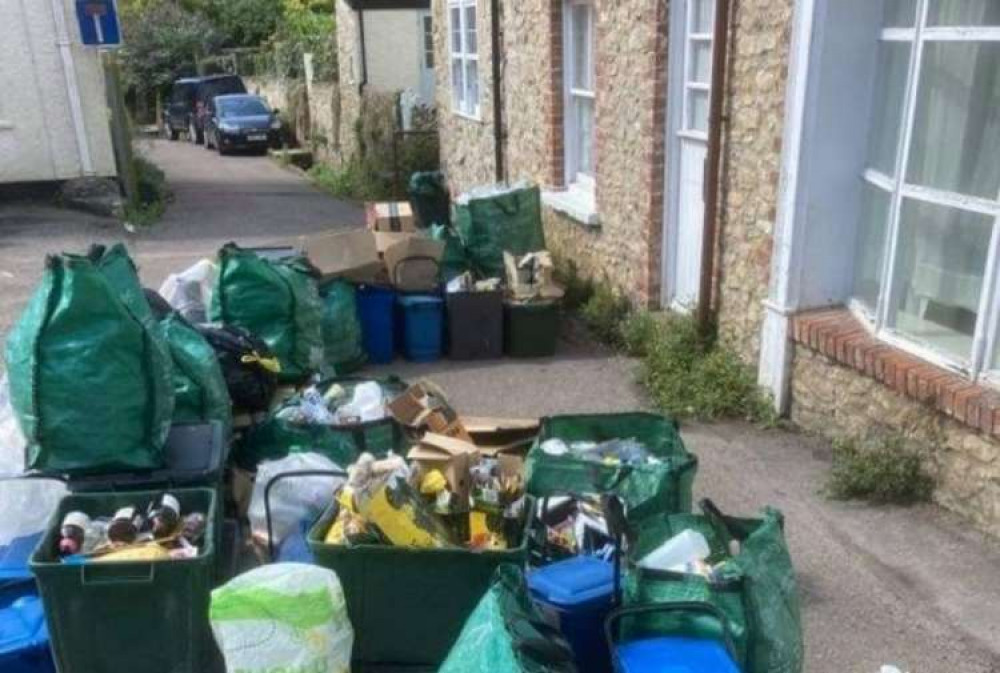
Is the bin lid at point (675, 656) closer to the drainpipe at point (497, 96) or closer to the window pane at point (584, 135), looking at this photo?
the window pane at point (584, 135)

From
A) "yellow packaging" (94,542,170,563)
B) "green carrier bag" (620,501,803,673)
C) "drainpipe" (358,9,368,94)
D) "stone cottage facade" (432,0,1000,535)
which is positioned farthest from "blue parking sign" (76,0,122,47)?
"green carrier bag" (620,501,803,673)

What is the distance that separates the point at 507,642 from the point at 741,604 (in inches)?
32.0

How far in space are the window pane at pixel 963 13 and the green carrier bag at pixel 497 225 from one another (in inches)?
142

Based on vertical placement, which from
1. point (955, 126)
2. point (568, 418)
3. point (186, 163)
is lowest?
point (186, 163)

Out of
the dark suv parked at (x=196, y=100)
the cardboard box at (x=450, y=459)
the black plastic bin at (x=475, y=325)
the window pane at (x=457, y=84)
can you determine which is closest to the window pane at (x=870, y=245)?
the cardboard box at (x=450, y=459)

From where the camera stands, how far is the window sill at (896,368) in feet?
12.9

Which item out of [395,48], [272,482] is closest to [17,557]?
[272,482]

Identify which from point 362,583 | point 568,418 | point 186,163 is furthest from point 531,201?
point 186,163

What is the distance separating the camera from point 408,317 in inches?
265

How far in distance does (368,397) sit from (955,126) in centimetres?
313

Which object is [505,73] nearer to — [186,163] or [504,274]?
[504,274]

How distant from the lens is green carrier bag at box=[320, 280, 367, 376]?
6242 mm

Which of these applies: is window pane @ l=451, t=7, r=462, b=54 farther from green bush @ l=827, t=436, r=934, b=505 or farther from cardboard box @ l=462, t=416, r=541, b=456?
green bush @ l=827, t=436, r=934, b=505

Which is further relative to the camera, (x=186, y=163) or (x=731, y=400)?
(x=186, y=163)
